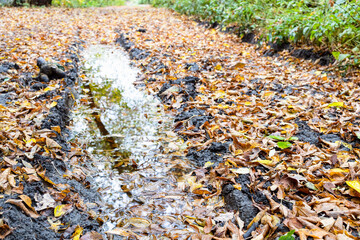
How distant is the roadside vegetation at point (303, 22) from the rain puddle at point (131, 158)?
9.72ft

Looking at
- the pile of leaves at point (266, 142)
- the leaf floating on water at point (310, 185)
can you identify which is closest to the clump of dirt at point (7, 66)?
the pile of leaves at point (266, 142)

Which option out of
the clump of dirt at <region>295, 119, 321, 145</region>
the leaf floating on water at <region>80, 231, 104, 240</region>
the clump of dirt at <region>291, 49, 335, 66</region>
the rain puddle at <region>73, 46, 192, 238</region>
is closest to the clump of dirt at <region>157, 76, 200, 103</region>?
the rain puddle at <region>73, 46, 192, 238</region>

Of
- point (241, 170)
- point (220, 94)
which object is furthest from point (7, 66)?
point (241, 170)

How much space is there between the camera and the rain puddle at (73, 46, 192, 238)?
1932mm

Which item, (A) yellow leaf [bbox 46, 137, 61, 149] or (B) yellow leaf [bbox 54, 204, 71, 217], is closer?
(B) yellow leaf [bbox 54, 204, 71, 217]

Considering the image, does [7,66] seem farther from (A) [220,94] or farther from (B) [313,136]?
(B) [313,136]

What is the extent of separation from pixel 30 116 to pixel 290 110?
291 cm

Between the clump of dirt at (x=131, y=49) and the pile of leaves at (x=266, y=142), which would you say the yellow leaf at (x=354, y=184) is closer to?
the pile of leaves at (x=266, y=142)

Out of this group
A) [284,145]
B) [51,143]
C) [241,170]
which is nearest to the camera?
[241,170]

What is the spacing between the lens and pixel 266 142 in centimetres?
242

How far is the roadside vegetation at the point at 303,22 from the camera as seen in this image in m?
3.94

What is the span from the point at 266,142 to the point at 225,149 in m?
0.39

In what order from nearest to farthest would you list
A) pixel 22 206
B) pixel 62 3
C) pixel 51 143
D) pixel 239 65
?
pixel 22 206
pixel 51 143
pixel 239 65
pixel 62 3

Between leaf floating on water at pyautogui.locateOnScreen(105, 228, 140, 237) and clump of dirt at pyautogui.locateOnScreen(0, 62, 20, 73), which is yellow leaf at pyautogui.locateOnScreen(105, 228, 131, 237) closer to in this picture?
leaf floating on water at pyautogui.locateOnScreen(105, 228, 140, 237)
